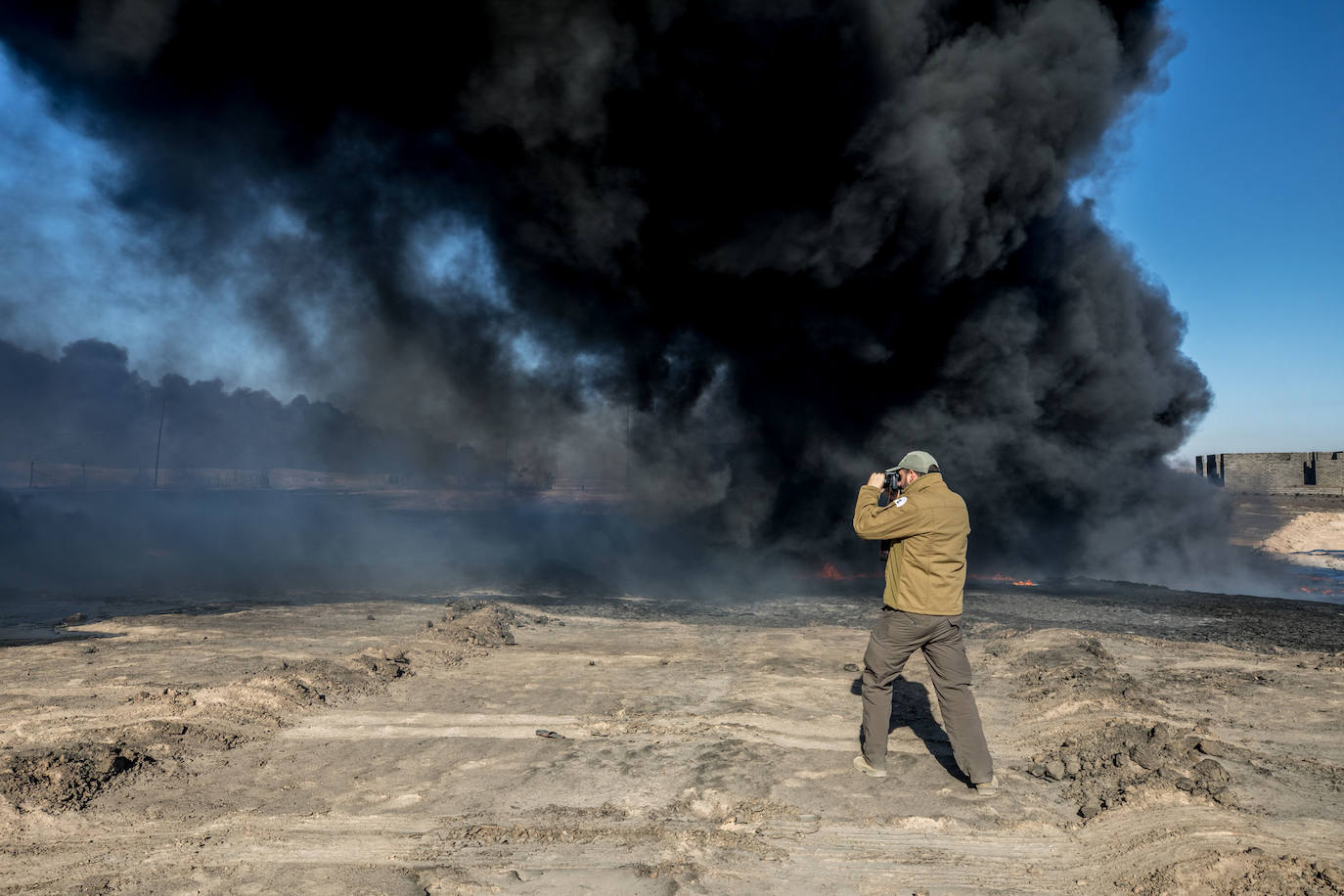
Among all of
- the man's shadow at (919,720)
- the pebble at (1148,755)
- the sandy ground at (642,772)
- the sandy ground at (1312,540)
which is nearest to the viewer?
the sandy ground at (642,772)

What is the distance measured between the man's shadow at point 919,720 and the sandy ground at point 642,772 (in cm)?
4

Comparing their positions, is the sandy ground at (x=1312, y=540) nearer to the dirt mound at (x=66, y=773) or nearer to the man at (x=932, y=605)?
the man at (x=932, y=605)

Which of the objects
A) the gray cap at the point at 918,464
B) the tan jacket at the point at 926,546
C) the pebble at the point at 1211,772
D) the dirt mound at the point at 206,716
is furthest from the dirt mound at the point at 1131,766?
the dirt mound at the point at 206,716

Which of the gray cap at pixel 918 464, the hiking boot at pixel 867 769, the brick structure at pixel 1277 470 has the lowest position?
the hiking boot at pixel 867 769

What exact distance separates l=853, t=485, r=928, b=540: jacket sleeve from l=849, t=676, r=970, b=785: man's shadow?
130cm

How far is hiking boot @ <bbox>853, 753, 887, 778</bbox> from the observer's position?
4.60 m

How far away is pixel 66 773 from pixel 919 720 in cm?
562

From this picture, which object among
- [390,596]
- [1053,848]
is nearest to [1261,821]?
[1053,848]

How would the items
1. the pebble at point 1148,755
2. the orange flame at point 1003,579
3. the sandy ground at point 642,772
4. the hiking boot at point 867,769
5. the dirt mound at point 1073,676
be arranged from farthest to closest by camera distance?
the orange flame at point 1003,579, the dirt mound at point 1073,676, the hiking boot at point 867,769, the pebble at point 1148,755, the sandy ground at point 642,772

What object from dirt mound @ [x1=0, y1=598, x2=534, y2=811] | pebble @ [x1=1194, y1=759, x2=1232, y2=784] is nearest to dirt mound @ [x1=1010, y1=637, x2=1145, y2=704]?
pebble @ [x1=1194, y1=759, x2=1232, y2=784]

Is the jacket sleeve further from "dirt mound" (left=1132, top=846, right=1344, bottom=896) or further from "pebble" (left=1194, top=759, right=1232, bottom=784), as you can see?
"pebble" (left=1194, top=759, right=1232, bottom=784)

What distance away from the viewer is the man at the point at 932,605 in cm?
429

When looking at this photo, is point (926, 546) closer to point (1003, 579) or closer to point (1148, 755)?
point (1148, 755)

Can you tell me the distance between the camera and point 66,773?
4.34m
